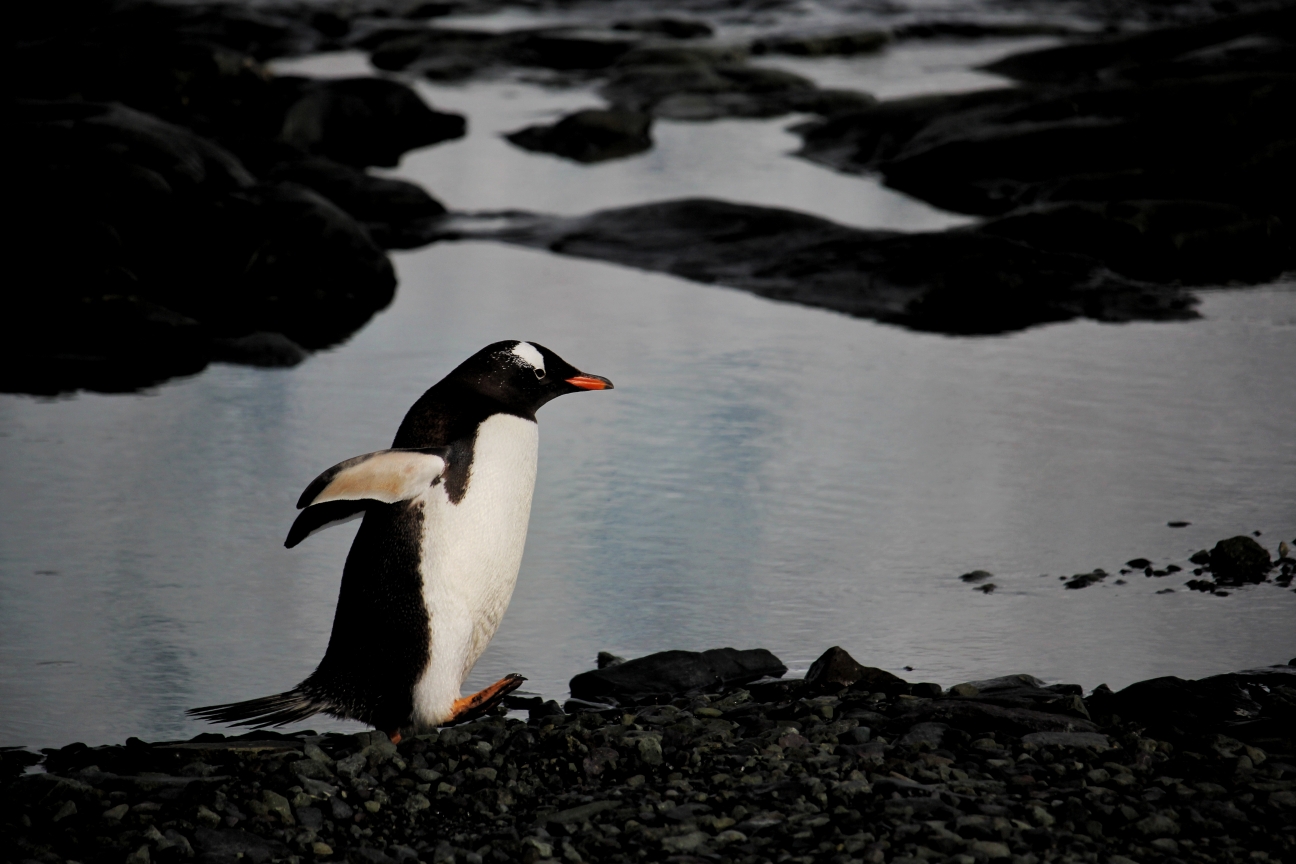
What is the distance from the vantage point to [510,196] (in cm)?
1180

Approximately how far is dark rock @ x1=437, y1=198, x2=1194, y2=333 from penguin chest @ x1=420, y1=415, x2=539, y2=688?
4.70m

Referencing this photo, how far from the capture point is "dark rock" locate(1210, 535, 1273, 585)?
4.52 metres

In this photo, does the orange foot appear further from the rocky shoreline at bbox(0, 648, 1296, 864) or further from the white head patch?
the white head patch

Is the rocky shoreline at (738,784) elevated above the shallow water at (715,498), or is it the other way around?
the shallow water at (715,498)

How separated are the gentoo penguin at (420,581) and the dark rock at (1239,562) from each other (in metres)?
2.19

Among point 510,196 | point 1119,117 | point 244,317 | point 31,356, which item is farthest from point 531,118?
point 31,356

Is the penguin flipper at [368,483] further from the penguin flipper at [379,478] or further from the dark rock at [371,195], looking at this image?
the dark rock at [371,195]

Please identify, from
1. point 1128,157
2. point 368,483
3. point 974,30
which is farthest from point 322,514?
point 974,30

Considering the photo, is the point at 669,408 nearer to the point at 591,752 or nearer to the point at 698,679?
the point at 698,679

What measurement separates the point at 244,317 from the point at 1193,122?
687 centimetres

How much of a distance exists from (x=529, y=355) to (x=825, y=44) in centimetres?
1841

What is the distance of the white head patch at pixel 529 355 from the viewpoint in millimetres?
3719

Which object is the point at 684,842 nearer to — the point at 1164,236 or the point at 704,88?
the point at 1164,236

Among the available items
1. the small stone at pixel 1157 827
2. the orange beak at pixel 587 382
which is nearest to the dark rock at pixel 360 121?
the orange beak at pixel 587 382
